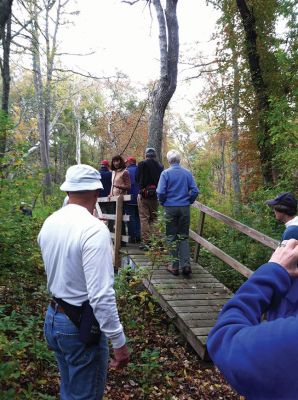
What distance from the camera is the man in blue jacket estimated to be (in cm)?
90

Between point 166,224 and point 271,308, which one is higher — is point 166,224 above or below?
below

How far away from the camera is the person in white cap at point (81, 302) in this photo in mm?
2352

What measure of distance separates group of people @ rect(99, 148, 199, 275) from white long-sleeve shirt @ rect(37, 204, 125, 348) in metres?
3.20

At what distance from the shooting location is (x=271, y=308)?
1157mm

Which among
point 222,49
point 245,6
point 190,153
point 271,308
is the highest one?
point 245,6

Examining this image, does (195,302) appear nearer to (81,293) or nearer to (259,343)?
(81,293)

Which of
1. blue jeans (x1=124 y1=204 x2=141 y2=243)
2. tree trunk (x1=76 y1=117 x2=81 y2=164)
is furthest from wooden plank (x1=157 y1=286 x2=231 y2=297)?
tree trunk (x1=76 y1=117 x2=81 y2=164)

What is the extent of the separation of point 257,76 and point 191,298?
25.0 ft

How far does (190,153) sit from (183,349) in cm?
4097

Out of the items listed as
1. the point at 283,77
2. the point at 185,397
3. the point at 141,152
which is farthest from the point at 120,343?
the point at 141,152

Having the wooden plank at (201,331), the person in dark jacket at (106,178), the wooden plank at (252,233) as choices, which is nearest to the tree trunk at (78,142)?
the person in dark jacket at (106,178)

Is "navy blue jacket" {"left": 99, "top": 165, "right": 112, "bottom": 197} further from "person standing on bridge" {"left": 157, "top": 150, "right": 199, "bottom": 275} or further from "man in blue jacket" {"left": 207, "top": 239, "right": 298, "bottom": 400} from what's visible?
"man in blue jacket" {"left": 207, "top": 239, "right": 298, "bottom": 400}

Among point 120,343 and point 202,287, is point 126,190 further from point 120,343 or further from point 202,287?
point 120,343

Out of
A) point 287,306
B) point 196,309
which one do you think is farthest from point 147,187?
point 287,306
